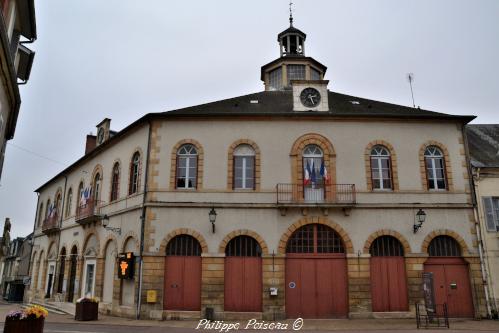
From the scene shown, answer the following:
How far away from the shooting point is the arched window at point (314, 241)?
16.4 meters

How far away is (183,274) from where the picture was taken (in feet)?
52.6

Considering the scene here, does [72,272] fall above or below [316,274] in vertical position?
above

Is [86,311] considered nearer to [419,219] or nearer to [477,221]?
[419,219]

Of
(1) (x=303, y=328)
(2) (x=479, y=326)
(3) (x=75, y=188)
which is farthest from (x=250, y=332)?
(3) (x=75, y=188)

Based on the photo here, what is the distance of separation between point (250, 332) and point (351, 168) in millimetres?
7667

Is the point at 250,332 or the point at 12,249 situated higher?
the point at 12,249

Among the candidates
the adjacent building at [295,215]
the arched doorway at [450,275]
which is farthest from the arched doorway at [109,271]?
the arched doorway at [450,275]

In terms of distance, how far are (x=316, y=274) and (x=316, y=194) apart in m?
3.09

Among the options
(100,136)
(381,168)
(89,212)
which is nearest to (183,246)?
(89,212)

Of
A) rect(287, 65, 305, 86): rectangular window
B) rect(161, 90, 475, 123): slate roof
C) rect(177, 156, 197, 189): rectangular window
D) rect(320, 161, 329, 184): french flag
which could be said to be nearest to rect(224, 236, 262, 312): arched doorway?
A: rect(177, 156, 197, 189): rectangular window

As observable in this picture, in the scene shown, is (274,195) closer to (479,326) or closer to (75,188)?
(479,326)

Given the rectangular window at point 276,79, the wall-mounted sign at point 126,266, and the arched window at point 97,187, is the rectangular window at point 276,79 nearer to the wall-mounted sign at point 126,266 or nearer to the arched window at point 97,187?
the arched window at point 97,187

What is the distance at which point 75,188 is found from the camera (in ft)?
80.8

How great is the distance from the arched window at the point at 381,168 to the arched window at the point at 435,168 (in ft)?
5.14
